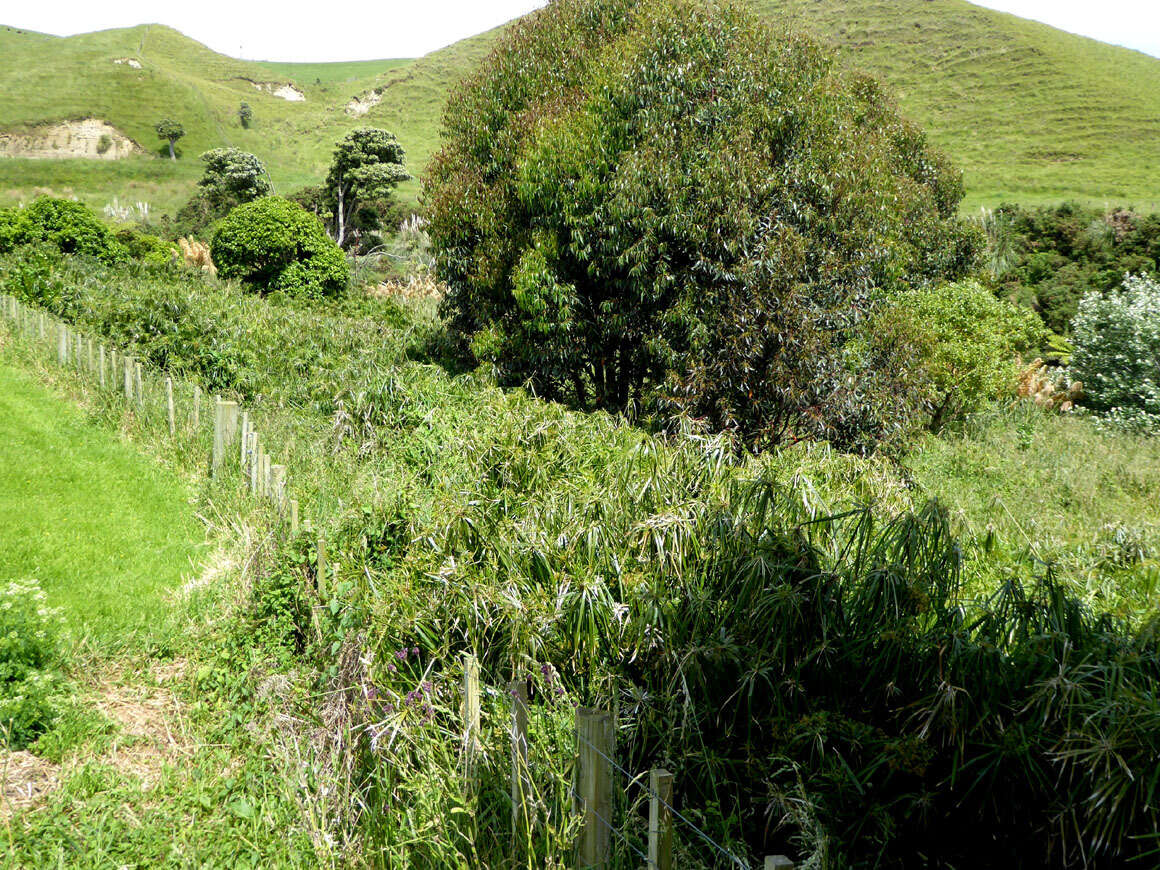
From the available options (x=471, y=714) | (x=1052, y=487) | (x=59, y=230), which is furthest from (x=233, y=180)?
(x=471, y=714)

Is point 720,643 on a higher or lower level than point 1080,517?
higher

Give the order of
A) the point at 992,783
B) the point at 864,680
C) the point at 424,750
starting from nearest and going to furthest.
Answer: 1. the point at 992,783
2. the point at 864,680
3. the point at 424,750

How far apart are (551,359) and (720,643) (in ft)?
22.2

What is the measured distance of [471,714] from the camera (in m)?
2.78

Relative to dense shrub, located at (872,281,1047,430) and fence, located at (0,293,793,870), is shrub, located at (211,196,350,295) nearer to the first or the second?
fence, located at (0,293,793,870)

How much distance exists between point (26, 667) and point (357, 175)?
37.6 m

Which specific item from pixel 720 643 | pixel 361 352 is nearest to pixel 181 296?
pixel 361 352

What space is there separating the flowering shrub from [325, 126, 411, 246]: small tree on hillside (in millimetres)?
36253

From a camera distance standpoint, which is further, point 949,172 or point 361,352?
point 949,172

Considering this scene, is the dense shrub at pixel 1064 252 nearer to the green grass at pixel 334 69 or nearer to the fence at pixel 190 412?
the fence at pixel 190 412

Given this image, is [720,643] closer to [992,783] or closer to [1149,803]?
[992,783]

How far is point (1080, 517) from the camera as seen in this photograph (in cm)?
772

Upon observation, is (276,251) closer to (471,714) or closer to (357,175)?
(471,714)

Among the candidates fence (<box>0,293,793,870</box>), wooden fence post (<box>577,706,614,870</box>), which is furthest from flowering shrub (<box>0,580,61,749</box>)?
wooden fence post (<box>577,706,614,870</box>)
